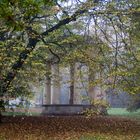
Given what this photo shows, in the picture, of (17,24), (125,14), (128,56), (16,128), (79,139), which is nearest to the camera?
(17,24)

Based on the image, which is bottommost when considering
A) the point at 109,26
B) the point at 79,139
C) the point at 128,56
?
the point at 79,139

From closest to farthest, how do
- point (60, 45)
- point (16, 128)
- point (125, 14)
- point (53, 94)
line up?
point (125, 14) < point (16, 128) < point (60, 45) < point (53, 94)

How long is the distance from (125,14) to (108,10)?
2.60 ft

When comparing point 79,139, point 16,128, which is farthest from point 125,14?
point 16,128

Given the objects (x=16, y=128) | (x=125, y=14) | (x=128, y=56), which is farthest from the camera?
(x=16, y=128)

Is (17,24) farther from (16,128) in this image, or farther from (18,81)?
(16,128)

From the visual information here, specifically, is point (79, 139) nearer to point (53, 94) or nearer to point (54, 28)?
point (54, 28)

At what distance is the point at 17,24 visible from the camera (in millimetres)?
6777

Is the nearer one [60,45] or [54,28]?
[54,28]

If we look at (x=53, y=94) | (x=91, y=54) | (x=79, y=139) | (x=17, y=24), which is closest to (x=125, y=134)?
(x=79, y=139)

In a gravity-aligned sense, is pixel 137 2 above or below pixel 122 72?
above

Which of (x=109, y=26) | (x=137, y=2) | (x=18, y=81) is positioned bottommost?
(x=18, y=81)

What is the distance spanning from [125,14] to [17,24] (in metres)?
9.59

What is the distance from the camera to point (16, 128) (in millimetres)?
17922
